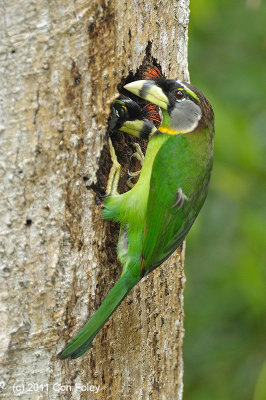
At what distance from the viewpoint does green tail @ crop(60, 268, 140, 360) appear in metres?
2.23

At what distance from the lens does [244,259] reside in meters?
3.62

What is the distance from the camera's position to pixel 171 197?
2.57m

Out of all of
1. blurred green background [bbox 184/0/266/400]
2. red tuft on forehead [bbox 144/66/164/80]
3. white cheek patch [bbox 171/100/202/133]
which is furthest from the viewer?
blurred green background [bbox 184/0/266/400]

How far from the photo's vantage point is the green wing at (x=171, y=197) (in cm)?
251

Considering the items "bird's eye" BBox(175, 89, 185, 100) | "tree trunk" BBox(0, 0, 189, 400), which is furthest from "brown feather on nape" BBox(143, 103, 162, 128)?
"tree trunk" BBox(0, 0, 189, 400)

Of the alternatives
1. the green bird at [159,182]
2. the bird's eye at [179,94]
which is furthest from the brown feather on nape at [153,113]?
the bird's eye at [179,94]

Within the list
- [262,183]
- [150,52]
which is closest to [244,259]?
[262,183]

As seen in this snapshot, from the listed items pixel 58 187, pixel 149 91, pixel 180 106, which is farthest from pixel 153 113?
pixel 58 187

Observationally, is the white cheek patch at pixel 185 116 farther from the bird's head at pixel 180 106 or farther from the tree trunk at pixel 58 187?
the tree trunk at pixel 58 187

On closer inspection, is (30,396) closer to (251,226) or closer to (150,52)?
(150,52)

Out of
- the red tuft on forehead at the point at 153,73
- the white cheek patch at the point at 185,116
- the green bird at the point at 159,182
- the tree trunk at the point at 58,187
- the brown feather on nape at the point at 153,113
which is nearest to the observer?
the tree trunk at the point at 58,187

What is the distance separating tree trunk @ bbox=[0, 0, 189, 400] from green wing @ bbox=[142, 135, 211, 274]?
0.15 m

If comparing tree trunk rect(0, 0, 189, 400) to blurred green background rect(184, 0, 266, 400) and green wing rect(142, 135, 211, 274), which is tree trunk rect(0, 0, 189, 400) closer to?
green wing rect(142, 135, 211, 274)

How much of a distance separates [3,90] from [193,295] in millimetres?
2505
